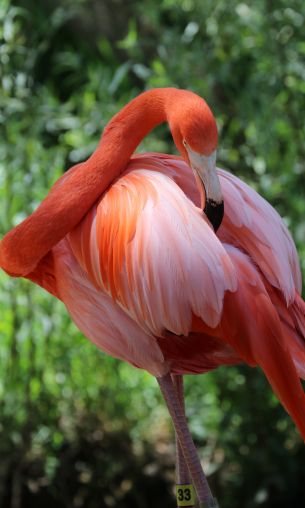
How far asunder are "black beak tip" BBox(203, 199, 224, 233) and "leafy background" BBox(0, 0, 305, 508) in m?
1.29

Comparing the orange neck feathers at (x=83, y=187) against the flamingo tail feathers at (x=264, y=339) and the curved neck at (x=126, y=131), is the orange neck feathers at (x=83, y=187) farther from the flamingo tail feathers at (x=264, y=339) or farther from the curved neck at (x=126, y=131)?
the flamingo tail feathers at (x=264, y=339)

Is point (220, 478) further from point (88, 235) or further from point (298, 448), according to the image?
point (88, 235)

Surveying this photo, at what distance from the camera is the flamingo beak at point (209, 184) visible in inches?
72.9

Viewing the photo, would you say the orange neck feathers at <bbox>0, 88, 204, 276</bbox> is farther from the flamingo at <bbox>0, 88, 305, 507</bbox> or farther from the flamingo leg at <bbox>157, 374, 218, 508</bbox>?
the flamingo leg at <bbox>157, 374, 218, 508</bbox>

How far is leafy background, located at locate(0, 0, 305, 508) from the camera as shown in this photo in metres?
3.17

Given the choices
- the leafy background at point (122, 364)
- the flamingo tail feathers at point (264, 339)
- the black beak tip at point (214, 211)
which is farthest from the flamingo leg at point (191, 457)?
the leafy background at point (122, 364)

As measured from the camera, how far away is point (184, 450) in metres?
2.02

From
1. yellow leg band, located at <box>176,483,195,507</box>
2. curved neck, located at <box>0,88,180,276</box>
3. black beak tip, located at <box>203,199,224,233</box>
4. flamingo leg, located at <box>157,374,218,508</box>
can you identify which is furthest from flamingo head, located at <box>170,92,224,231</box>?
yellow leg band, located at <box>176,483,195,507</box>

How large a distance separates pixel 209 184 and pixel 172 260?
17 centimetres

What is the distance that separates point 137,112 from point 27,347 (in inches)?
55.5

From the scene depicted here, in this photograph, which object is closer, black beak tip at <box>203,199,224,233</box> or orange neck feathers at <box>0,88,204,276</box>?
black beak tip at <box>203,199,224,233</box>

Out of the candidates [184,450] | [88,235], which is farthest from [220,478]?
[88,235]

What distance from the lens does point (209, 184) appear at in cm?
185

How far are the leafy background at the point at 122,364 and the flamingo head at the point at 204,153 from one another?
1268 mm
